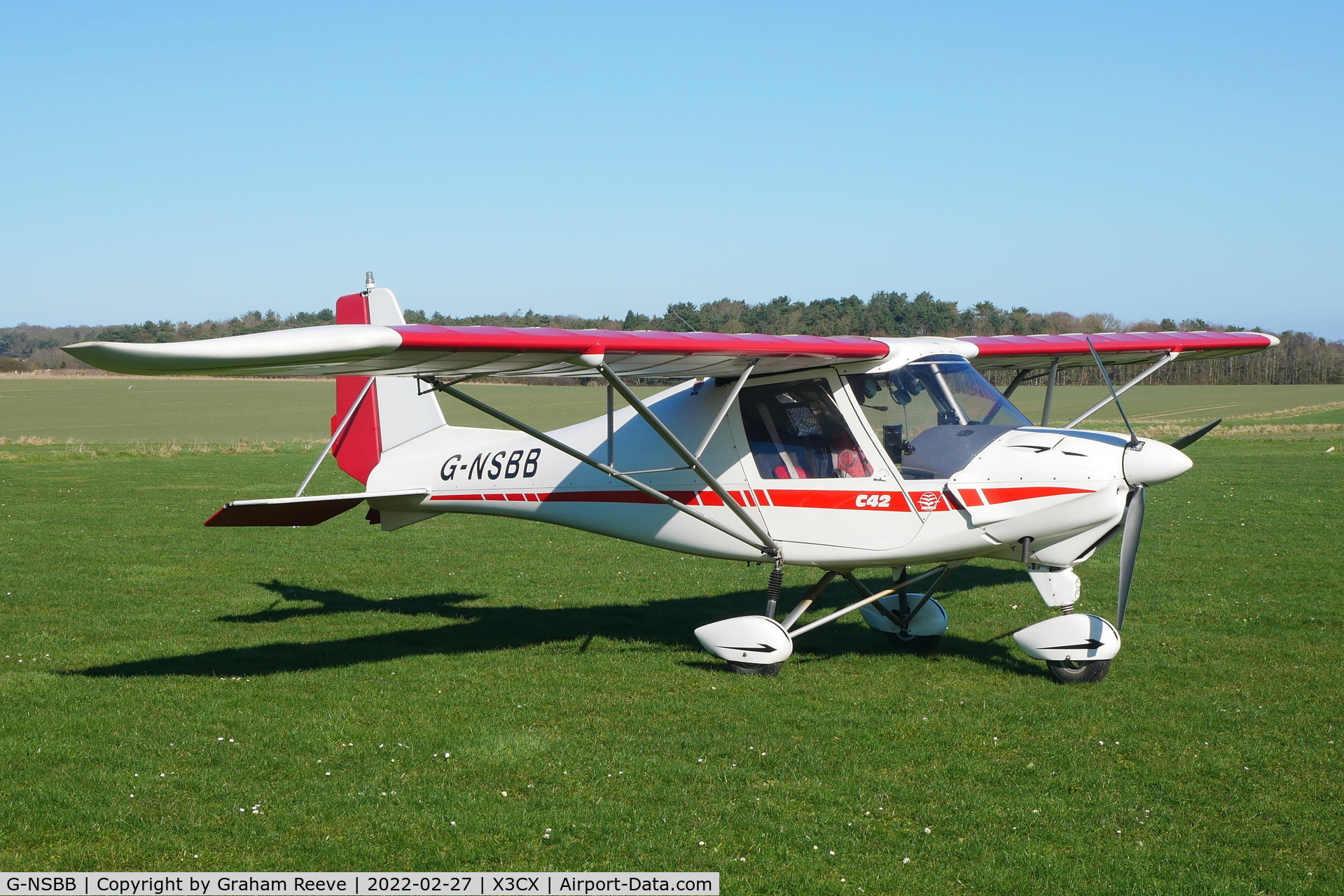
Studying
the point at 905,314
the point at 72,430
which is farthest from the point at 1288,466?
the point at 905,314

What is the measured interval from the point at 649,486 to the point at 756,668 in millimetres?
1858

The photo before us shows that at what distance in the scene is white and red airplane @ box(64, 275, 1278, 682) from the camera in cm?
768

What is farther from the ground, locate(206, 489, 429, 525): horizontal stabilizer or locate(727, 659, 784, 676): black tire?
locate(206, 489, 429, 525): horizontal stabilizer

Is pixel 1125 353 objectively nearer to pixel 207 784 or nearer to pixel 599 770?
pixel 599 770

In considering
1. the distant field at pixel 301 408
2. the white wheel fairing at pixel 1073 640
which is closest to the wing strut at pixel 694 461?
the white wheel fairing at pixel 1073 640

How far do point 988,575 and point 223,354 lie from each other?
10.5m

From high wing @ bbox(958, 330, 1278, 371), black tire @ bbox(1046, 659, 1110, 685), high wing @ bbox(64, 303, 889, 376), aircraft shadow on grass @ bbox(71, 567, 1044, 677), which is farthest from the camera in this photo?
high wing @ bbox(958, 330, 1278, 371)

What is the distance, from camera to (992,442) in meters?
8.18

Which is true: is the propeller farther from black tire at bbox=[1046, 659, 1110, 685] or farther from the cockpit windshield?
the cockpit windshield

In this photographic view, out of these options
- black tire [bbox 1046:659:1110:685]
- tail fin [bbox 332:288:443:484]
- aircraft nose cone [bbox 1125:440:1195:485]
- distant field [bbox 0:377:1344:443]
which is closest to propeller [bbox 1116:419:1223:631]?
aircraft nose cone [bbox 1125:440:1195:485]

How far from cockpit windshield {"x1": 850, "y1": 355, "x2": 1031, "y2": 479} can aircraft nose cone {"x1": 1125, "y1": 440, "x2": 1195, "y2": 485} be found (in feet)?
3.11

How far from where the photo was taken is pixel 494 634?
415 inches

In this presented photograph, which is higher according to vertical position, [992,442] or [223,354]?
[223,354]
